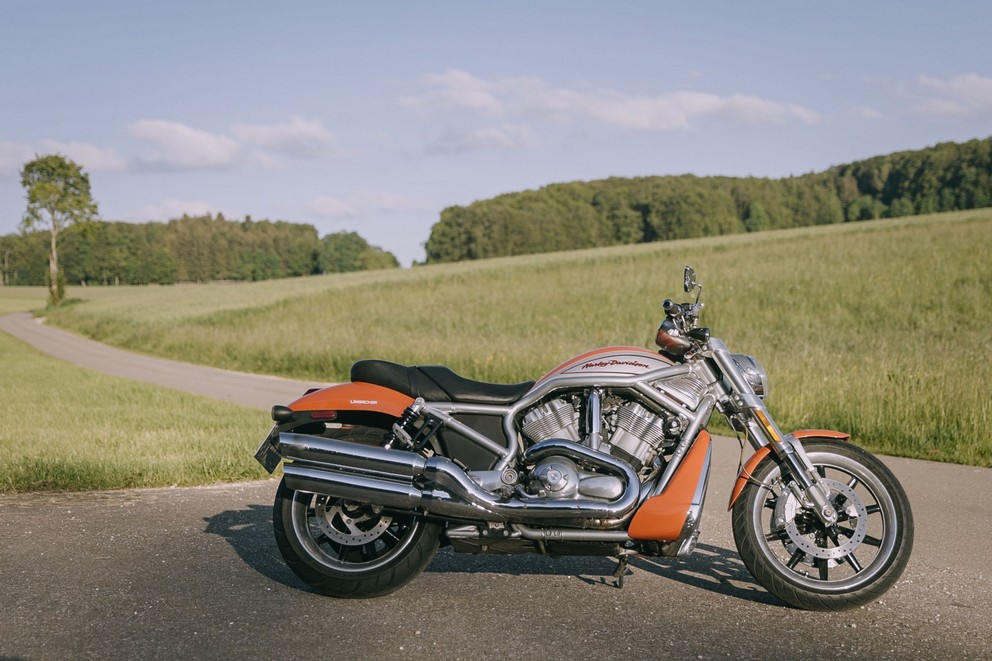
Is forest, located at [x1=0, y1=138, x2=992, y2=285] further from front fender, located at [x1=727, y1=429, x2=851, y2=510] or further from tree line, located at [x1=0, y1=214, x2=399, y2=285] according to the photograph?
front fender, located at [x1=727, y1=429, x2=851, y2=510]

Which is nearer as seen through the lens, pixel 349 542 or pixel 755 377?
pixel 755 377

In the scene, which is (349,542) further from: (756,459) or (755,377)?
(755,377)

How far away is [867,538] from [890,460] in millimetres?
4497

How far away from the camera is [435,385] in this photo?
482 cm

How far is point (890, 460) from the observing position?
855 cm

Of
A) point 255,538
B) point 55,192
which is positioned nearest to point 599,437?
point 255,538

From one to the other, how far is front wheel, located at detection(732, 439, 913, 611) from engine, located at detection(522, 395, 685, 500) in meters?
0.54

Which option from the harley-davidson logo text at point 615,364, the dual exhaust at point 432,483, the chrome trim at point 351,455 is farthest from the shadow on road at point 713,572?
the chrome trim at point 351,455

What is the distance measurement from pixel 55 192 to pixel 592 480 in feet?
232

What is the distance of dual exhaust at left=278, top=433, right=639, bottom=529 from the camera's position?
4336 millimetres

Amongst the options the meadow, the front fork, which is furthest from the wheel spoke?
the meadow

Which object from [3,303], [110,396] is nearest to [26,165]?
[3,303]

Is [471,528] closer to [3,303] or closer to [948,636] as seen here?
[948,636]

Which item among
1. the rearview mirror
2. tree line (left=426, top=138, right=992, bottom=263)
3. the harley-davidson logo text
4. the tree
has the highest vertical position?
tree line (left=426, top=138, right=992, bottom=263)
